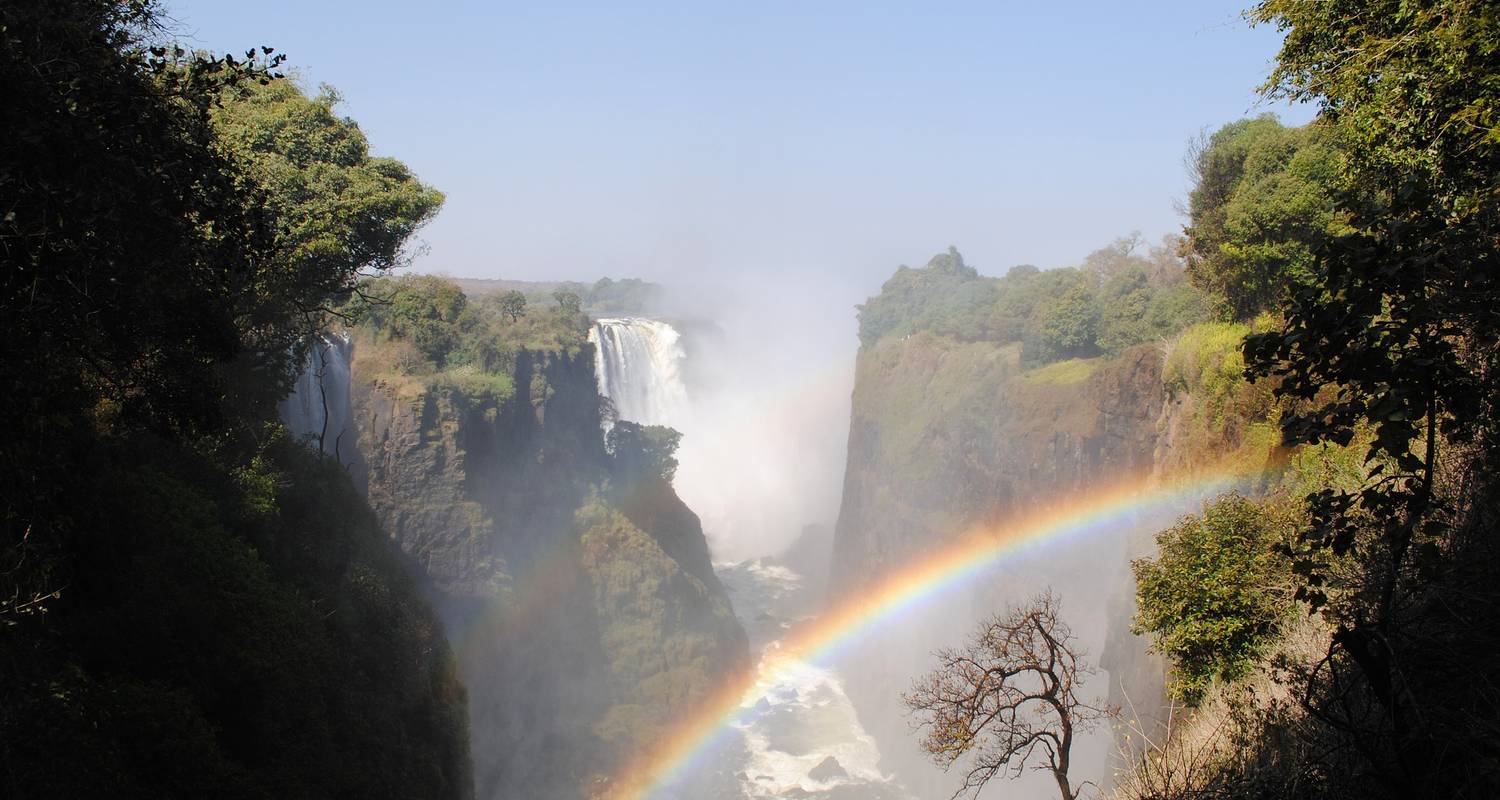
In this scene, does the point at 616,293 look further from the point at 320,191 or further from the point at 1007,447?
the point at 320,191

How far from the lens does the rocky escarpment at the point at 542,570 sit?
35688 mm

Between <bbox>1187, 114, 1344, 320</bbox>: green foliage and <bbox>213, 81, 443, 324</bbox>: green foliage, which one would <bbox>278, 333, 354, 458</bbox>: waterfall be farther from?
<bbox>1187, 114, 1344, 320</bbox>: green foliage

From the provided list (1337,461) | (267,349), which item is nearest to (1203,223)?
(1337,461)

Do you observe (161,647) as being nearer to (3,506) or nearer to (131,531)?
(131,531)

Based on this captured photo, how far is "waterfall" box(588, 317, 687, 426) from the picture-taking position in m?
60.6

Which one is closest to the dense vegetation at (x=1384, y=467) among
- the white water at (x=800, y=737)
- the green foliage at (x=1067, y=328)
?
the white water at (x=800, y=737)

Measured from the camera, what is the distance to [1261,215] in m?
20.6

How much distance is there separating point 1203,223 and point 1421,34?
54.7 ft

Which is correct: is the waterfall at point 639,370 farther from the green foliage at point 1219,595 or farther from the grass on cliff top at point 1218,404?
the green foliage at point 1219,595

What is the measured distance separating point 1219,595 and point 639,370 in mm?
54716

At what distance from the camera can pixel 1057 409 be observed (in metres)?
48.8

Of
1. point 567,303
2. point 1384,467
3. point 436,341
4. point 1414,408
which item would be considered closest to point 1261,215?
point 1384,467

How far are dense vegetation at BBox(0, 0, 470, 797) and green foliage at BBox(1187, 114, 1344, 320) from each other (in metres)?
18.0

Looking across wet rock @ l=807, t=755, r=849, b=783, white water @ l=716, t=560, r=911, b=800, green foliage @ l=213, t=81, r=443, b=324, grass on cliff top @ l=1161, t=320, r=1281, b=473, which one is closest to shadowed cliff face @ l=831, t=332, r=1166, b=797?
white water @ l=716, t=560, r=911, b=800
